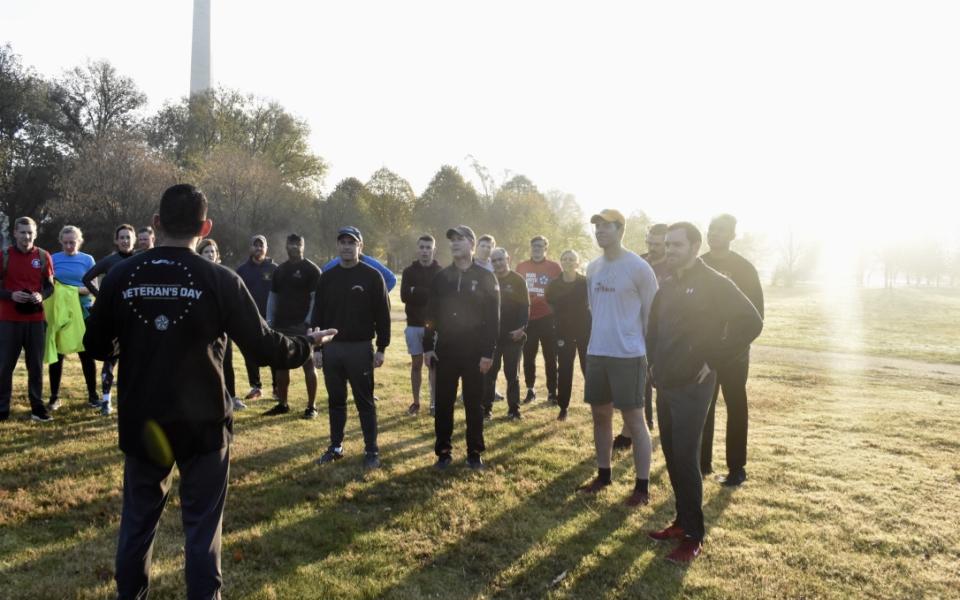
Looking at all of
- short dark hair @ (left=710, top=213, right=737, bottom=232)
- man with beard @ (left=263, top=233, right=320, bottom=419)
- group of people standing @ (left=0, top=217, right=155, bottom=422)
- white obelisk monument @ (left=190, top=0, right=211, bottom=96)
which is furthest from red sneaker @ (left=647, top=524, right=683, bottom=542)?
white obelisk monument @ (left=190, top=0, right=211, bottom=96)

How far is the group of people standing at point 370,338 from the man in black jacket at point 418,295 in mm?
32

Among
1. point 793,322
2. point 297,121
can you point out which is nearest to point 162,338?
point 793,322

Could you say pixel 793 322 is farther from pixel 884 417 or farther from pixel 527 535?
pixel 527 535

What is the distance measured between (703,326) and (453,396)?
3019mm

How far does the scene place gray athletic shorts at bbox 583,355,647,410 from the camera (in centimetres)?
546

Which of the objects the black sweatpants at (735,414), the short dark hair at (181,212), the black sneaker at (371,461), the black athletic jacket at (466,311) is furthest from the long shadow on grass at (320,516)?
the black sweatpants at (735,414)

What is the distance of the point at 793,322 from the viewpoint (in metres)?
35.6

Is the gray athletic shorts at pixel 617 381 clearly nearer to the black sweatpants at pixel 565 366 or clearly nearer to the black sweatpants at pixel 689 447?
the black sweatpants at pixel 689 447

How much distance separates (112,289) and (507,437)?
219 inches

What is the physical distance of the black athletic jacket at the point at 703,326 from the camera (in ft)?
14.4

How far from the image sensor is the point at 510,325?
349 inches

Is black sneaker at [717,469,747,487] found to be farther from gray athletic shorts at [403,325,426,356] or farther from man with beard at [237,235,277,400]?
man with beard at [237,235,277,400]

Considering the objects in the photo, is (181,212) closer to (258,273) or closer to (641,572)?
(641,572)

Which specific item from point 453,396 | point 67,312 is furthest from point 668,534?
point 67,312
